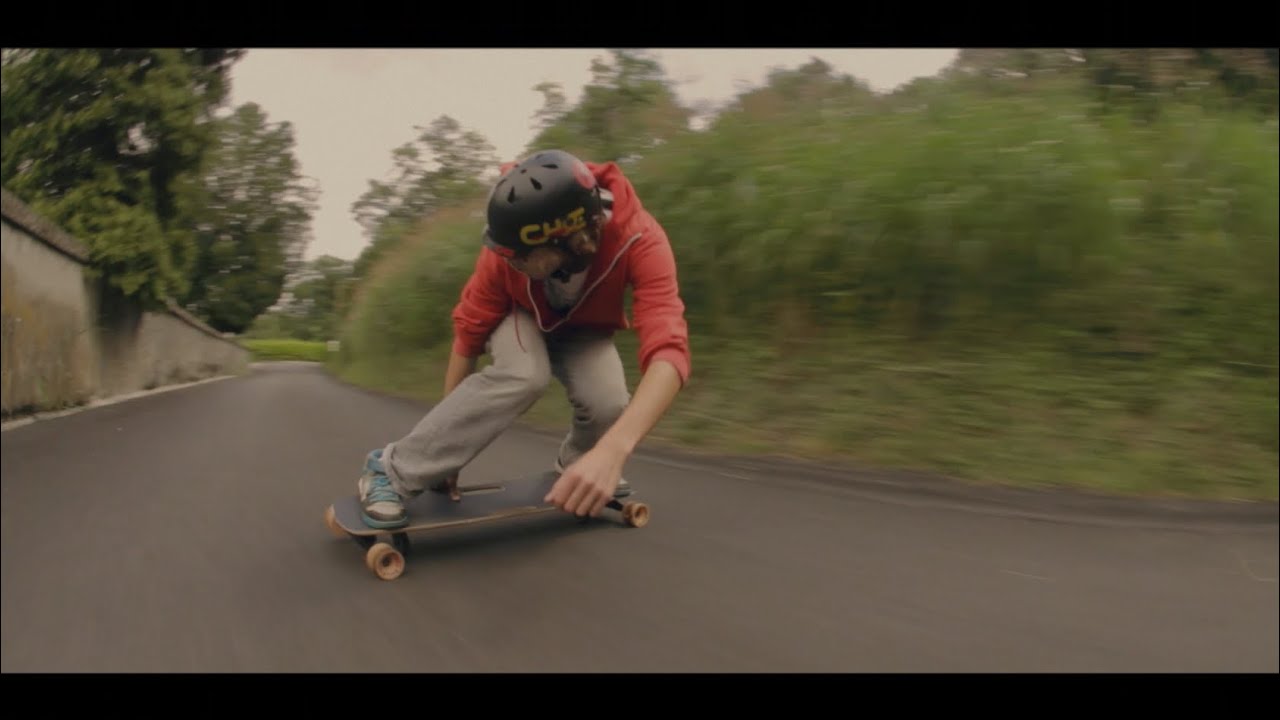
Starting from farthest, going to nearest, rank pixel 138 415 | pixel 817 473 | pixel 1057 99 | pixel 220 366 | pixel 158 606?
pixel 220 366, pixel 138 415, pixel 1057 99, pixel 817 473, pixel 158 606

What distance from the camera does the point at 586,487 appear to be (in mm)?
1645

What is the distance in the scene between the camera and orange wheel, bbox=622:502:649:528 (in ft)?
9.55

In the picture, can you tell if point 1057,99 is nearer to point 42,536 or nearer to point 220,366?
point 42,536

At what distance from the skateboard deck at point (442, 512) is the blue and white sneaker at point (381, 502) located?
0.07 ft

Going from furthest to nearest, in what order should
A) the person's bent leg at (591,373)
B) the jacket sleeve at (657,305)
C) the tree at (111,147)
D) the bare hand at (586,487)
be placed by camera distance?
the tree at (111,147) < the person's bent leg at (591,373) < the jacket sleeve at (657,305) < the bare hand at (586,487)

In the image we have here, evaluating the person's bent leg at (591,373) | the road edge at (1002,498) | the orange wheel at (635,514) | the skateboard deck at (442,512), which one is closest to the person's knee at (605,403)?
the person's bent leg at (591,373)

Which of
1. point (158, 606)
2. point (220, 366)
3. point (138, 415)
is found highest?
point (158, 606)

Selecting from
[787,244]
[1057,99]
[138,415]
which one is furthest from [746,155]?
[138,415]

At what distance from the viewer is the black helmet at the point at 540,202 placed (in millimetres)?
1782

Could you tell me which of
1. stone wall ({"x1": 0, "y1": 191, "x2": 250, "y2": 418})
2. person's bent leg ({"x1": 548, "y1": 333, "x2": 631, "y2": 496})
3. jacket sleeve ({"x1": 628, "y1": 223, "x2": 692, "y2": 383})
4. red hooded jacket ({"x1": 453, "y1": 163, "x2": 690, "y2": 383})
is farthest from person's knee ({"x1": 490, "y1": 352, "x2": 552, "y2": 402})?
stone wall ({"x1": 0, "y1": 191, "x2": 250, "y2": 418})

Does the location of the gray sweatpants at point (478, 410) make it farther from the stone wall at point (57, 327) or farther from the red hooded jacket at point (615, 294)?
the stone wall at point (57, 327)

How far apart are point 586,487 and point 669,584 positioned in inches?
30.9

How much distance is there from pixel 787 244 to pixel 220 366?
25995mm

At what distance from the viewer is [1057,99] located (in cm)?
475
